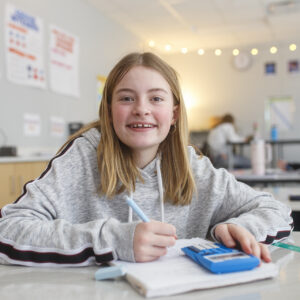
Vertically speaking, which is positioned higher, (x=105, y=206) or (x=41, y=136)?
(x=41, y=136)

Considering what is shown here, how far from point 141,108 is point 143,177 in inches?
7.6

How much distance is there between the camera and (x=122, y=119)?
1020mm

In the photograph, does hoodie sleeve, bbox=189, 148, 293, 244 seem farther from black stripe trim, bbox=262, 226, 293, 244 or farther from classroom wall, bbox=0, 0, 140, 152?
classroom wall, bbox=0, 0, 140, 152

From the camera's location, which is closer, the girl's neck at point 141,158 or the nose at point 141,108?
the nose at point 141,108

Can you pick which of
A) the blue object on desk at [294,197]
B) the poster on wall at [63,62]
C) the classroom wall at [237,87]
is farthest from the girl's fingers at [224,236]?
the classroom wall at [237,87]

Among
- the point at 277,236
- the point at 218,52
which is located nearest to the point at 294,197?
the point at 277,236

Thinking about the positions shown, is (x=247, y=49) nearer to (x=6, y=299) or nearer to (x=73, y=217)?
(x=73, y=217)

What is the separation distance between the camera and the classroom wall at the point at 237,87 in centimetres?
701

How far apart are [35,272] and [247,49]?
279 inches

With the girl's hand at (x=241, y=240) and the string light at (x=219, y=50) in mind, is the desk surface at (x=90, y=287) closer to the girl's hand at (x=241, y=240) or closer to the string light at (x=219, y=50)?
the girl's hand at (x=241, y=240)

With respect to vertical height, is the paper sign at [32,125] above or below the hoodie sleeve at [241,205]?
above

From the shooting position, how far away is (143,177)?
106 cm

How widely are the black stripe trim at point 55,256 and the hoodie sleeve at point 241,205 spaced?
1.00 ft

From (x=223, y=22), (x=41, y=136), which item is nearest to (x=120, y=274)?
(x=41, y=136)
